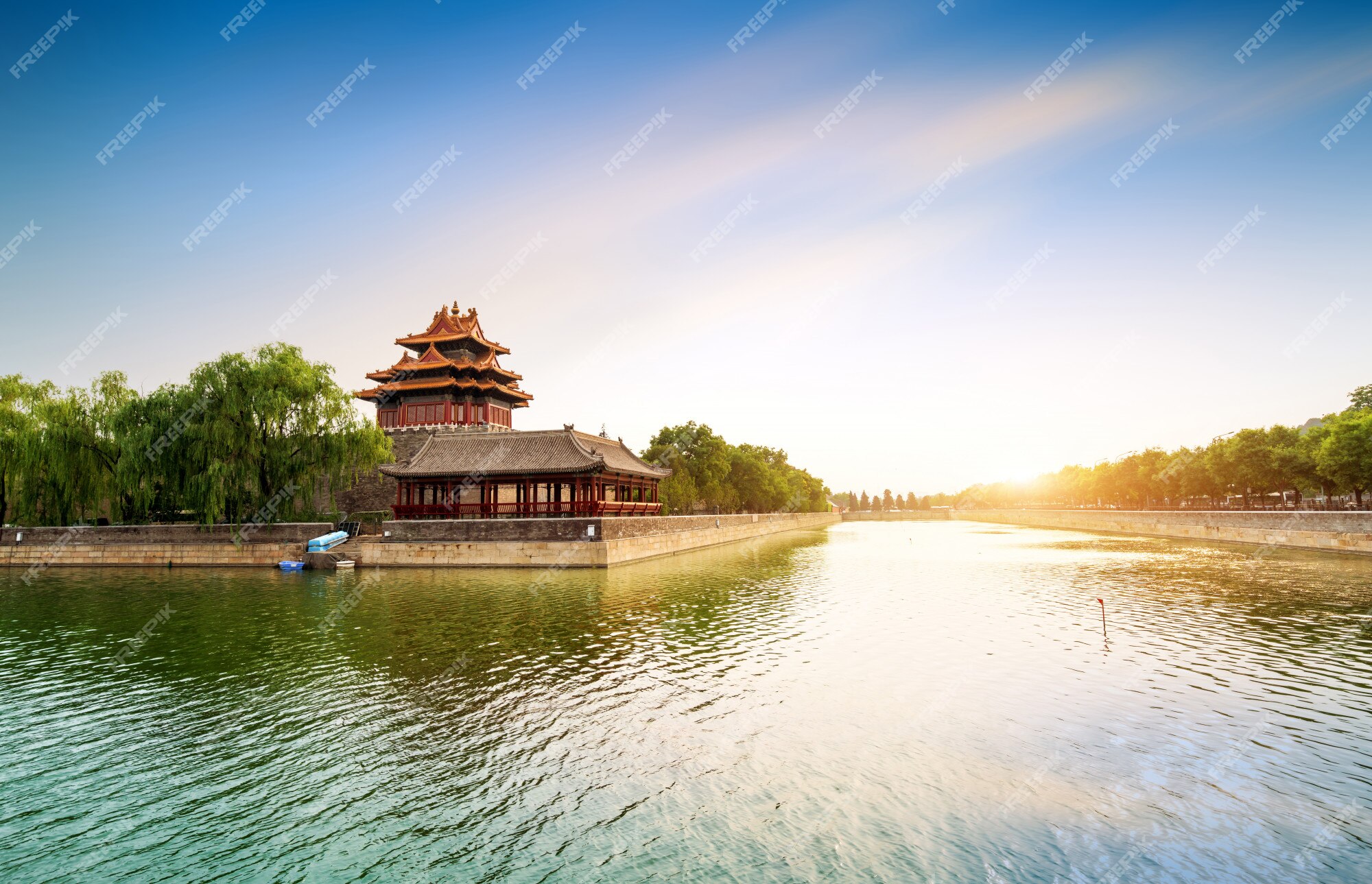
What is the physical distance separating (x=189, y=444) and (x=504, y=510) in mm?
14963

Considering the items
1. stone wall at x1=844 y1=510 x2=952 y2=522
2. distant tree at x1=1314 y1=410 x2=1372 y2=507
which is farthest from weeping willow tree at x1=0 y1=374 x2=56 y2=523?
stone wall at x1=844 y1=510 x2=952 y2=522

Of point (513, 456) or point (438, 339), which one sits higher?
point (438, 339)

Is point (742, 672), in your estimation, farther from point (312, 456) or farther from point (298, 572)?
point (312, 456)

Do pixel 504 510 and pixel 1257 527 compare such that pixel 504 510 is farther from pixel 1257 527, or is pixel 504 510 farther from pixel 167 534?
pixel 1257 527

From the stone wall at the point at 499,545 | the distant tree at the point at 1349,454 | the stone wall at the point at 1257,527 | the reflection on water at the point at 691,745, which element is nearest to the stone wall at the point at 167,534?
the stone wall at the point at 499,545

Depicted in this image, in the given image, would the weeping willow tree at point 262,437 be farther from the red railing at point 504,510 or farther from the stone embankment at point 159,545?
the red railing at point 504,510

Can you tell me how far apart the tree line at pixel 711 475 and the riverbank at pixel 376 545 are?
2060 cm

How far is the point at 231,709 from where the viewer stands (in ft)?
34.5

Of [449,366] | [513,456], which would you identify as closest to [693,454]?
[449,366]

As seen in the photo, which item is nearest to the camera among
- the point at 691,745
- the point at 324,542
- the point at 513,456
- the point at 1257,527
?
the point at 691,745

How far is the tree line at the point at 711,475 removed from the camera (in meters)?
63.5

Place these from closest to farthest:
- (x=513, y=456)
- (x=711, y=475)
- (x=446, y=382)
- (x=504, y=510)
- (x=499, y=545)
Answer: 1. (x=499, y=545)
2. (x=504, y=510)
3. (x=513, y=456)
4. (x=446, y=382)
5. (x=711, y=475)

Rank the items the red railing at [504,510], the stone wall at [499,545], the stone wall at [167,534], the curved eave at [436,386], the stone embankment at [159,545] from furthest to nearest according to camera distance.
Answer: the curved eave at [436,386], the red railing at [504,510], the stone wall at [167,534], the stone embankment at [159,545], the stone wall at [499,545]

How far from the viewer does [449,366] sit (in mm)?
50344
